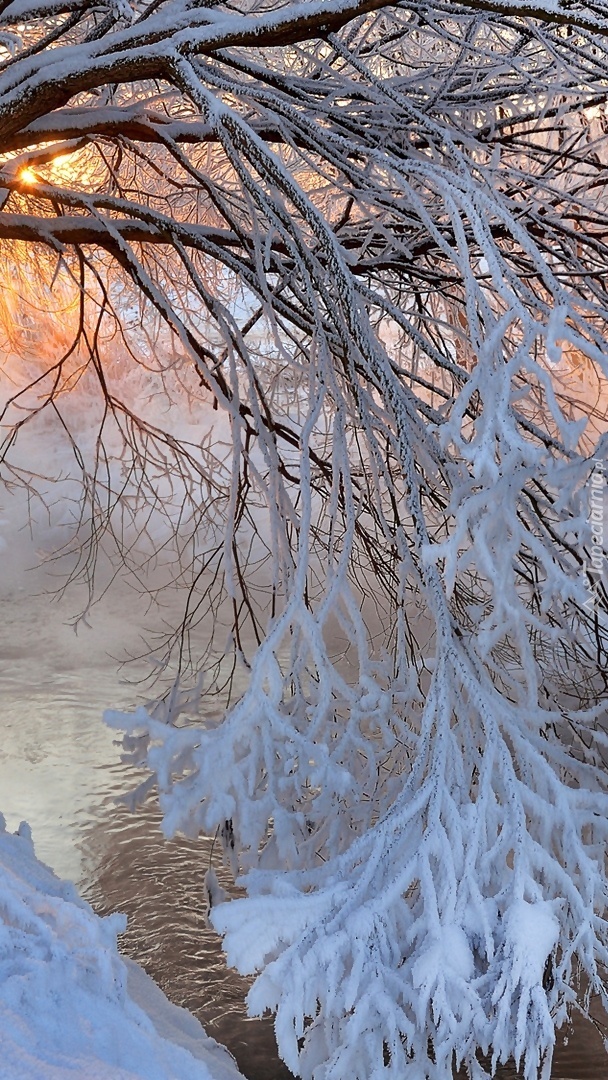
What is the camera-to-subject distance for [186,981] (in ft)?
20.0

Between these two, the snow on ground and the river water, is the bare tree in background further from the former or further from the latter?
the river water

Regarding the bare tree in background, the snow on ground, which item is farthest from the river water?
the snow on ground

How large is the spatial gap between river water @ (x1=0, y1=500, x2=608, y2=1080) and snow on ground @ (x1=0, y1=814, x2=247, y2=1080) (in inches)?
113

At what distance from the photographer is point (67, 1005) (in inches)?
105

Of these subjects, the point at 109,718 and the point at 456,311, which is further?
the point at 456,311

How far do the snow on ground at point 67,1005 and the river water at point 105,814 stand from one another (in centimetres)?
288

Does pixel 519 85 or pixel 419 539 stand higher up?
pixel 519 85

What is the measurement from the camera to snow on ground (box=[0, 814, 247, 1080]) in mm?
2416

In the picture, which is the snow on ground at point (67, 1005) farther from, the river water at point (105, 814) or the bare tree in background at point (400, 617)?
the river water at point (105, 814)

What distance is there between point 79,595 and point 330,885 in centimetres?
1110

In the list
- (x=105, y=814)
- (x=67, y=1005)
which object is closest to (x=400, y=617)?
(x=67, y=1005)

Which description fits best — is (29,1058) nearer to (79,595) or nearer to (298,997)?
(298,997)

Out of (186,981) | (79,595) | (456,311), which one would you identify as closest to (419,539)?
(456,311)

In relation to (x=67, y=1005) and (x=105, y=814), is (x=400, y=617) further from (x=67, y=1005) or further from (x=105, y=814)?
(x=105, y=814)
